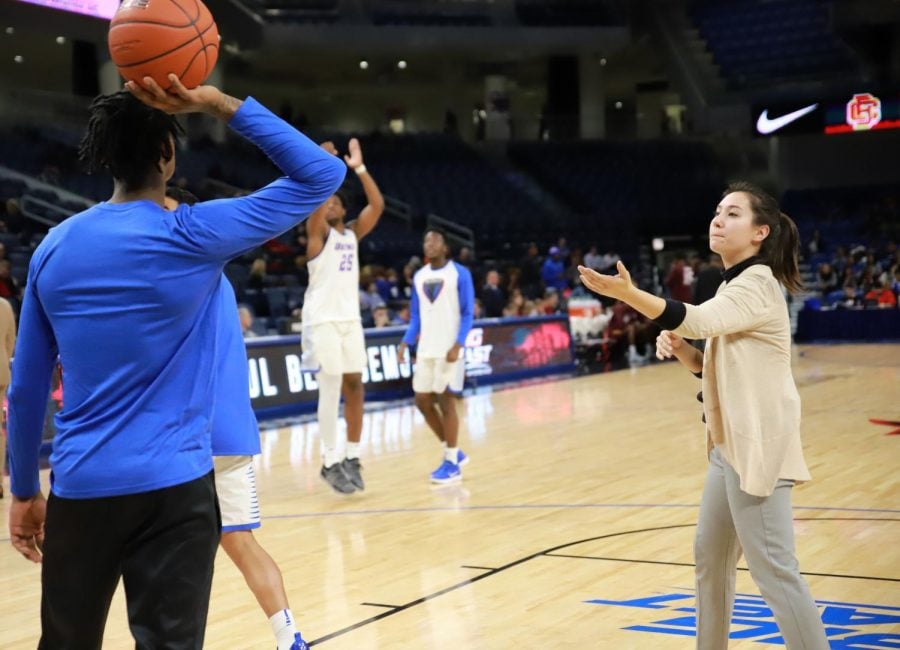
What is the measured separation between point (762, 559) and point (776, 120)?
2541 cm

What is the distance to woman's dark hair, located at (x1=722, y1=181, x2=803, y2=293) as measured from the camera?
149 inches

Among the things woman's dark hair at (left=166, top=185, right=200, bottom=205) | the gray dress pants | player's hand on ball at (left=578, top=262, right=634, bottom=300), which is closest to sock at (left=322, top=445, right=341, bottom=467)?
woman's dark hair at (left=166, top=185, right=200, bottom=205)

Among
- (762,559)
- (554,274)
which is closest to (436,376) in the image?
(762,559)

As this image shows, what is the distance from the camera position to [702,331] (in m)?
3.49

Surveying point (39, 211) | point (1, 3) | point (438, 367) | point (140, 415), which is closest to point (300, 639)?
point (140, 415)

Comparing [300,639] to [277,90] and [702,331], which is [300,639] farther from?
[277,90]

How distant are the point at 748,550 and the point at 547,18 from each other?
26.7 m

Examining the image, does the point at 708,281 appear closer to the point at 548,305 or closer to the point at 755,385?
the point at 755,385

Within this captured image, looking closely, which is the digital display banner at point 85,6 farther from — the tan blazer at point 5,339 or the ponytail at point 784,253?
the ponytail at point 784,253

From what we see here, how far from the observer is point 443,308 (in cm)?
892

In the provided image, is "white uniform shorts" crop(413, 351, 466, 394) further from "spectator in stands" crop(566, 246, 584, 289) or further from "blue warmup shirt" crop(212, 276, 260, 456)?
"spectator in stands" crop(566, 246, 584, 289)

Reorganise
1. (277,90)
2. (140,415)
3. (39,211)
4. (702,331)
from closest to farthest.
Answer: (140,415), (702,331), (39,211), (277,90)

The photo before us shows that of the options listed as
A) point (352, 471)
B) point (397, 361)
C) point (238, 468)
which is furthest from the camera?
point (397, 361)

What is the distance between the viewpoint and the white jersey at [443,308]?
8867 mm
